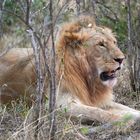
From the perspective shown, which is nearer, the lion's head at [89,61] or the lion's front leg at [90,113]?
the lion's front leg at [90,113]

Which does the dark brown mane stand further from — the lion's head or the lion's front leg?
the lion's front leg

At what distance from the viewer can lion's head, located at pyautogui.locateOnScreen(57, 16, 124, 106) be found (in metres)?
5.04

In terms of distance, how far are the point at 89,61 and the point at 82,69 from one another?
107mm

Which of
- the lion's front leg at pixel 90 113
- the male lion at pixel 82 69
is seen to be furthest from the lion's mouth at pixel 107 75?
the lion's front leg at pixel 90 113

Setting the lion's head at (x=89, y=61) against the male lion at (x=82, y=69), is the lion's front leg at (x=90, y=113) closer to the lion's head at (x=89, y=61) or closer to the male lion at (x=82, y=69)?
the male lion at (x=82, y=69)

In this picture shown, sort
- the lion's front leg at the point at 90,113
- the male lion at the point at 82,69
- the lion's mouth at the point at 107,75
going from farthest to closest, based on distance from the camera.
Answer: the lion's mouth at the point at 107,75, the male lion at the point at 82,69, the lion's front leg at the point at 90,113

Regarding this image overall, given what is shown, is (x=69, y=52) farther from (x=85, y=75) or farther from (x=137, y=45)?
(x=137, y=45)

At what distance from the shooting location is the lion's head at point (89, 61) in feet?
16.5

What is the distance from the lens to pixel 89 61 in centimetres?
518

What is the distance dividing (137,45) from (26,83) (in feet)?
4.52

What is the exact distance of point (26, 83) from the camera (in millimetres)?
5148

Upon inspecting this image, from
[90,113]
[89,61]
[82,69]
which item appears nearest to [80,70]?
[82,69]

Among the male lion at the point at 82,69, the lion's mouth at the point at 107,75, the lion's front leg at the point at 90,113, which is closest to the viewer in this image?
the lion's front leg at the point at 90,113

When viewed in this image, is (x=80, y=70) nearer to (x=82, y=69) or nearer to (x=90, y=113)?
(x=82, y=69)
